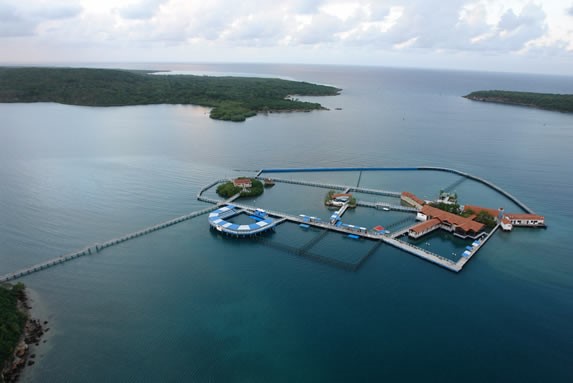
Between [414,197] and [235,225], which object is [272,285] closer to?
[235,225]

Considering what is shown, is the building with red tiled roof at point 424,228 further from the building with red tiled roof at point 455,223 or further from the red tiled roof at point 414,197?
the red tiled roof at point 414,197

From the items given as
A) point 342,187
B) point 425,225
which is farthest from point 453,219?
point 342,187

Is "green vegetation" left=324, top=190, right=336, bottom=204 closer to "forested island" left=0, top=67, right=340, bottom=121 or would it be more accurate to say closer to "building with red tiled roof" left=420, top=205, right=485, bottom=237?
"building with red tiled roof" left=420, top=205, right=485, bottom=237

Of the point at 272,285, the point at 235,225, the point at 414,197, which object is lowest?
the point at 272,285

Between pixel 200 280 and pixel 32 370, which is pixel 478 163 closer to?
pixel 200 280

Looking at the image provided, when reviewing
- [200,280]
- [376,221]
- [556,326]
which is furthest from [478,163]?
[200,280]

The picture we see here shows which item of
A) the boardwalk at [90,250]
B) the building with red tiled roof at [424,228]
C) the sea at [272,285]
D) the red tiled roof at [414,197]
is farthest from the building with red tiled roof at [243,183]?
Answer: the building with red tiled roof at [424,228]
